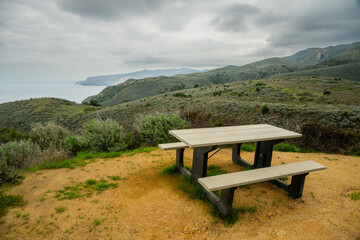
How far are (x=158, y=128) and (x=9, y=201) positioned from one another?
4.69 meters

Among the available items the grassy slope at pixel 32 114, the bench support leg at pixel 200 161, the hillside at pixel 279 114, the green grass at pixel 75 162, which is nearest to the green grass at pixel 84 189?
the green grass at pixel 75 162

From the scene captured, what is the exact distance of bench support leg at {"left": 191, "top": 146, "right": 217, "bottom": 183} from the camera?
3.27 metres

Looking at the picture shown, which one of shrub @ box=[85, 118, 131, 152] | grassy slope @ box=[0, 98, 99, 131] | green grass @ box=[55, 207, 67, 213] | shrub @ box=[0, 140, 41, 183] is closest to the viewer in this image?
green grass @ box=[55, 207, 67, 213]

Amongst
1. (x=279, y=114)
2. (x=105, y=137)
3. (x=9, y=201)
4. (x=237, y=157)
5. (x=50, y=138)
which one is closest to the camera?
(x=9, y=201)

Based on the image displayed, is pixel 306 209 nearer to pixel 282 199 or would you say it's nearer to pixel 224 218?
pixel 282 199

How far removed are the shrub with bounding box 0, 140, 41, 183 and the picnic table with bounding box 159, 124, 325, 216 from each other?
2.98 metres

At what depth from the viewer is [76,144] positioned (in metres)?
6.36

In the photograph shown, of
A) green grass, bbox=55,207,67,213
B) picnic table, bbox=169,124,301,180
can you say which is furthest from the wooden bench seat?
green grass, bbox=55,207,67,213

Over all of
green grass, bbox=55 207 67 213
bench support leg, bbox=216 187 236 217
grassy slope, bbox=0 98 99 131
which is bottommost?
grassy slope, bbox=0 98 99 131

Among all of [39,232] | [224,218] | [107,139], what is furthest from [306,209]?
[107,139]

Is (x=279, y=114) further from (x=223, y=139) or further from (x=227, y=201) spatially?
(x=227, y=201)

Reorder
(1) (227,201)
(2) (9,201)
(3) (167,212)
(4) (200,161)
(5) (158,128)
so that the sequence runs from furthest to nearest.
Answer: (5) (158,128)
(4) (200,161)
(2) (9,201)
(3) (167,212)
(1) (227,201)

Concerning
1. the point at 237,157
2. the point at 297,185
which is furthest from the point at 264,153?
the point at 297,185

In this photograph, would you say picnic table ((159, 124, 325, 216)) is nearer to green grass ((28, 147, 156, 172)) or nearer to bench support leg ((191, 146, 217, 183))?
bench support leg ((191, 146, 217, 183))
